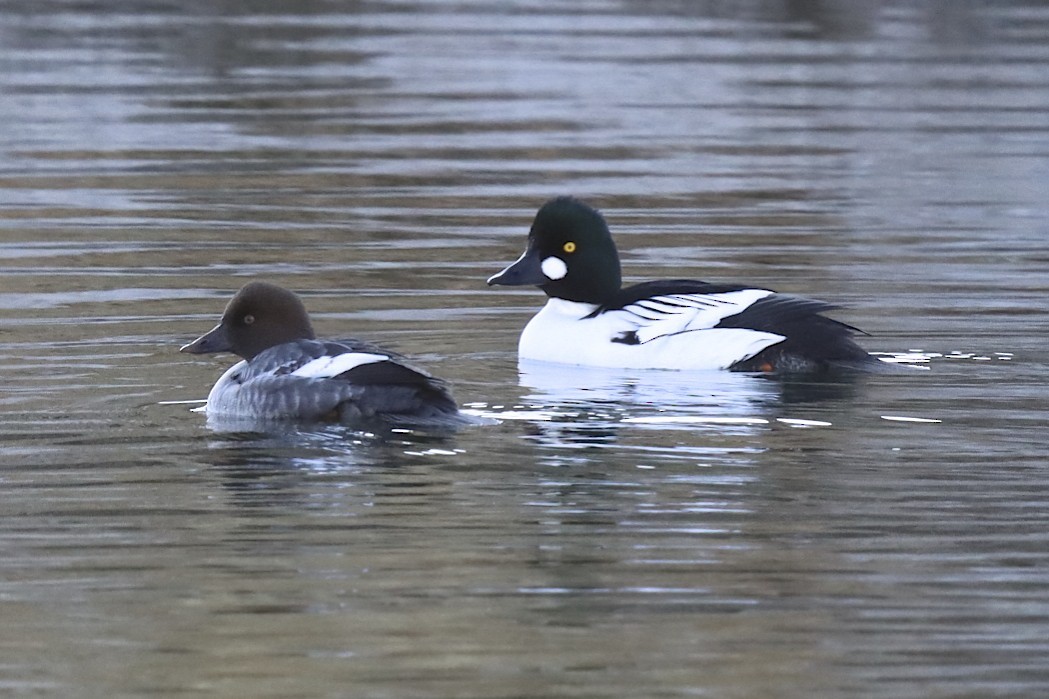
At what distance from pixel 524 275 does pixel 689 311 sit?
1.08 m

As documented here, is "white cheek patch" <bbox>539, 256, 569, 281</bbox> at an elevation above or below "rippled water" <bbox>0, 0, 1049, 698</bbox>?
above

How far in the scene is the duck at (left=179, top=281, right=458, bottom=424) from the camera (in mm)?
8570

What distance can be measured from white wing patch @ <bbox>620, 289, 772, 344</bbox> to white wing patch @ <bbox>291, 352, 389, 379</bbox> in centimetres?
189

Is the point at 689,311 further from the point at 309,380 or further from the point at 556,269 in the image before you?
the point at 309,380

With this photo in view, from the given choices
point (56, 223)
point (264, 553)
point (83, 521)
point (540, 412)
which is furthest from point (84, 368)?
point (56, 223)

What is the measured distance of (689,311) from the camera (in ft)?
33.3

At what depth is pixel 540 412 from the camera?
8969 mm

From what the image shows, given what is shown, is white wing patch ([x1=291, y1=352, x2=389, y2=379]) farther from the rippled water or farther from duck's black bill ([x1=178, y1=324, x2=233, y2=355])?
duck's black bill ([x1=178, y1=324, x2=233, y2=355])

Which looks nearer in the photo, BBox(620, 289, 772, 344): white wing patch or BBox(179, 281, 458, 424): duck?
BBox(179, 281, 458, 424): duck

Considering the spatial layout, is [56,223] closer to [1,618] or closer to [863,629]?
[1,618]

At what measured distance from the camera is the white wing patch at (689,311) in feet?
33.3

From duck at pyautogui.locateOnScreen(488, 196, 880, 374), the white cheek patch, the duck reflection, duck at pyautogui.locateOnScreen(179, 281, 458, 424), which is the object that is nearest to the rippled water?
the duck reflection

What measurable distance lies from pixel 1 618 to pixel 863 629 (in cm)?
229

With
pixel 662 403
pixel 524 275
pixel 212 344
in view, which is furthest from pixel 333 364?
pixel 524 275
